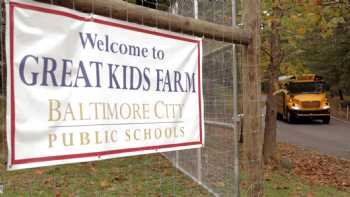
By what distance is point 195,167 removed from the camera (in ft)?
19.8

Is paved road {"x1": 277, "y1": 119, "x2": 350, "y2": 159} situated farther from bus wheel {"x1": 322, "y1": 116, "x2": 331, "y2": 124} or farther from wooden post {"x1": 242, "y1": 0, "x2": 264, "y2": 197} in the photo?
wooden post {"x1": 242, "y1": 0, "x2": 264, "y2": 197}

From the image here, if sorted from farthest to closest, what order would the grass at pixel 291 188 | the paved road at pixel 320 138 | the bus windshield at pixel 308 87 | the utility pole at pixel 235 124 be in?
the bus windshield at pixel 308 87, the paved road at pixel 320 138, the grass at pixel 291 188, the utility pole at pixel 235 124

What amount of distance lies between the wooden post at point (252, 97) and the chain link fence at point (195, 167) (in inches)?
9.9

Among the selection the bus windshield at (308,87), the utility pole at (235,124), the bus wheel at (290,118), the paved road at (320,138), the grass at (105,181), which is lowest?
the paved road at (320,138)

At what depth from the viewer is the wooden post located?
3.71 m

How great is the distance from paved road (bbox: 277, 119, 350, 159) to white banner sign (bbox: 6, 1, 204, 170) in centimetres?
913

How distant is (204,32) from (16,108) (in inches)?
72.6

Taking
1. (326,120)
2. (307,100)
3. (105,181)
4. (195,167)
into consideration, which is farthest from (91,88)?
(326,120)

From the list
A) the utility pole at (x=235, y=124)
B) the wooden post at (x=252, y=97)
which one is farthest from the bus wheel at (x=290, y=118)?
the wooden post at (x=252, y=97)

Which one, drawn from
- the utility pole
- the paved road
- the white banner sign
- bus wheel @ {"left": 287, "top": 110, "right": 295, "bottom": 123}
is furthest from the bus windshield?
the white banner sign

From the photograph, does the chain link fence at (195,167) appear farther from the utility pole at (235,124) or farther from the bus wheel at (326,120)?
the bus wheel at (326,120)

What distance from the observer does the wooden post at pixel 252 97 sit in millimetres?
3713

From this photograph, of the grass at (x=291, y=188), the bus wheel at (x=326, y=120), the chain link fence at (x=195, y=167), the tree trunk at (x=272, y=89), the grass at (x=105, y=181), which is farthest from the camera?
the bus wheel at (x=326, y=120)

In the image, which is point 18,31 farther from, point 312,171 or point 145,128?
point 312,171
